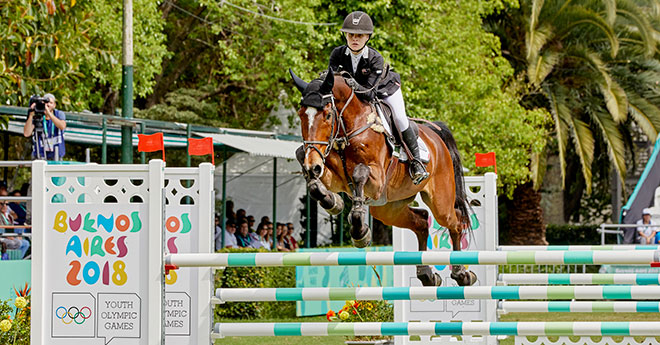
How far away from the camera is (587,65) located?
21.7 m

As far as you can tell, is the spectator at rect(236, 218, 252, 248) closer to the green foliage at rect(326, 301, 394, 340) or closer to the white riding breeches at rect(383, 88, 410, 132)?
the green foliage at rect(326, 301, 394, 340)

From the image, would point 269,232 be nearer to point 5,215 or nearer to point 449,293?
point 5,215

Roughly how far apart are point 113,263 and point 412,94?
13.2 meters

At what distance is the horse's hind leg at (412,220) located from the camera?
7.11 m

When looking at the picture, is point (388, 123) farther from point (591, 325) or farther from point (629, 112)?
point (629, 112)

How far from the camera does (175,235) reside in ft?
22.8

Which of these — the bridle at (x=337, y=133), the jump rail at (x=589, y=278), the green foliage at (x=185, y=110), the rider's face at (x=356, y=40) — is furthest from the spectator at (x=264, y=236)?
the bridle at (x=337, y=133)

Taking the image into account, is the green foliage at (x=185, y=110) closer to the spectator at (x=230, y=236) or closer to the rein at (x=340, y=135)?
the spectator at (x=230, y=236)

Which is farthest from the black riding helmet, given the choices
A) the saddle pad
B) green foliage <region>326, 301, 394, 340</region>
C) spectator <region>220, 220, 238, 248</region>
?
spectator <region>220, 220, 238, 248</region>

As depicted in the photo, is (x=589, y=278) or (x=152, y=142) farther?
(x=152, y=142)

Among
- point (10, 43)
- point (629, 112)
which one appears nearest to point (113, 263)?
point (10, 43)

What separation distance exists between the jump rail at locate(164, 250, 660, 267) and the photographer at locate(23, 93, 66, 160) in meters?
5.59

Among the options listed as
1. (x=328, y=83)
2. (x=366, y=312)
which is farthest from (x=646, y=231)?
(x=328, y=83)

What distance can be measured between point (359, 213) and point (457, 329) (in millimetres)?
979
